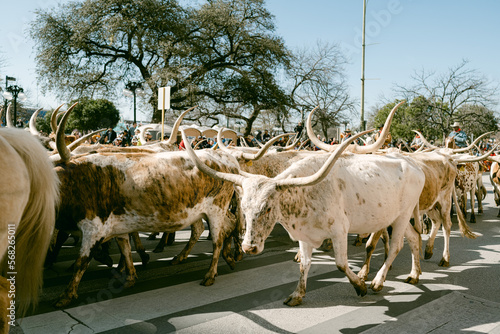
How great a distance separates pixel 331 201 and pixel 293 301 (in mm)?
1160

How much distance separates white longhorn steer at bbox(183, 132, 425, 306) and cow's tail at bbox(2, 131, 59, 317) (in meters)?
1.63

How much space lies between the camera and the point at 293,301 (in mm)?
4195

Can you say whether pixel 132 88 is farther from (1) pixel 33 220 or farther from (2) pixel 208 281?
(1) pixel 33 220

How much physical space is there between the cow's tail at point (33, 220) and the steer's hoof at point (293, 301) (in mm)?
2525

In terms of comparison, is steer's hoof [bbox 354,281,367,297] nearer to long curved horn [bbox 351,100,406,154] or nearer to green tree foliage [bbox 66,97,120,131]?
long curved horn [bbox 351,100,406,154]

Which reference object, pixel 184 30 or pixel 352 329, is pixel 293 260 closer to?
pixel 352 329

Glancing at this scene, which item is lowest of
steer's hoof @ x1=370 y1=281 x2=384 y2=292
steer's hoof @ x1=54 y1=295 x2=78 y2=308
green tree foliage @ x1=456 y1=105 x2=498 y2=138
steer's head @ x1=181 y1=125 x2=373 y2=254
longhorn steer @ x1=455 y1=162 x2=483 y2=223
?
steer's hoof @ x1=54 y1=295 x2=78 y2=308

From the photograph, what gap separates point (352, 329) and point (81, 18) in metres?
23.3

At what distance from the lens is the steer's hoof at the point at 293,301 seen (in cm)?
419

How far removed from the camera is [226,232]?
5867 mm

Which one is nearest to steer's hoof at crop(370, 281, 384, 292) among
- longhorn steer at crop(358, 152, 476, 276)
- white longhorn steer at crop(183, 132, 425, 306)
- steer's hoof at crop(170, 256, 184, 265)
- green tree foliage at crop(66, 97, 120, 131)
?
white longhorn steer at crop(183, 132, 425, 306)

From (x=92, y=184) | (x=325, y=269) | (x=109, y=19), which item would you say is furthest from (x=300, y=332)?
(x=109, y=19)

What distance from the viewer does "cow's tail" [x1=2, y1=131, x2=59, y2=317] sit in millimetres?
2436

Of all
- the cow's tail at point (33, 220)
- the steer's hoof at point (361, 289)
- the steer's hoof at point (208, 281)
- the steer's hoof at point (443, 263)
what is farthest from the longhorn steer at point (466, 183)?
the cow's tail at point (33, 220)
